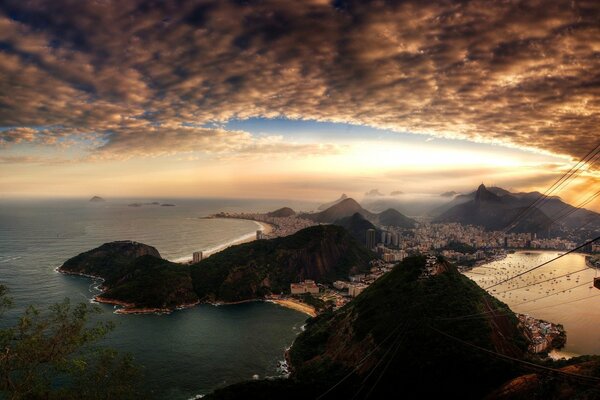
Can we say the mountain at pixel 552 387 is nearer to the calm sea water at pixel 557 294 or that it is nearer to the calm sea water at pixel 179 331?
the calm sea water at pixel 179 331

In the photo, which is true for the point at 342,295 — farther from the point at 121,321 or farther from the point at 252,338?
the point at 121,321

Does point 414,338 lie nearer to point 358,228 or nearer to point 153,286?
point 153,286

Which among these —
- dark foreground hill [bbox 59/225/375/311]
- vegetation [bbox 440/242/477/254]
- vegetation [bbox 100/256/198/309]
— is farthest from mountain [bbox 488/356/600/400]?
vegetation [bbox 440/242/477/254]

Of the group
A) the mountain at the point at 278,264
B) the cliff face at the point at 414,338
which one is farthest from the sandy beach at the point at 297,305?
the cliff face at the point at 414,338

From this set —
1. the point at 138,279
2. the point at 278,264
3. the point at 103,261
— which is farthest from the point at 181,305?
the point at 103,261

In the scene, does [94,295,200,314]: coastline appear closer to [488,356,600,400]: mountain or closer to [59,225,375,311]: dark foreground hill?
[59,225,375,311]: dark foreground hill

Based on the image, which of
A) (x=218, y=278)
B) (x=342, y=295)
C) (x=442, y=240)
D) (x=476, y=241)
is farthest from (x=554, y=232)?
(x=218, y=278)

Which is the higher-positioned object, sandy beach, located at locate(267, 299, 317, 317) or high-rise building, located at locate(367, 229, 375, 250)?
high-rise building, located at locate(367, 229, 375, 250)
